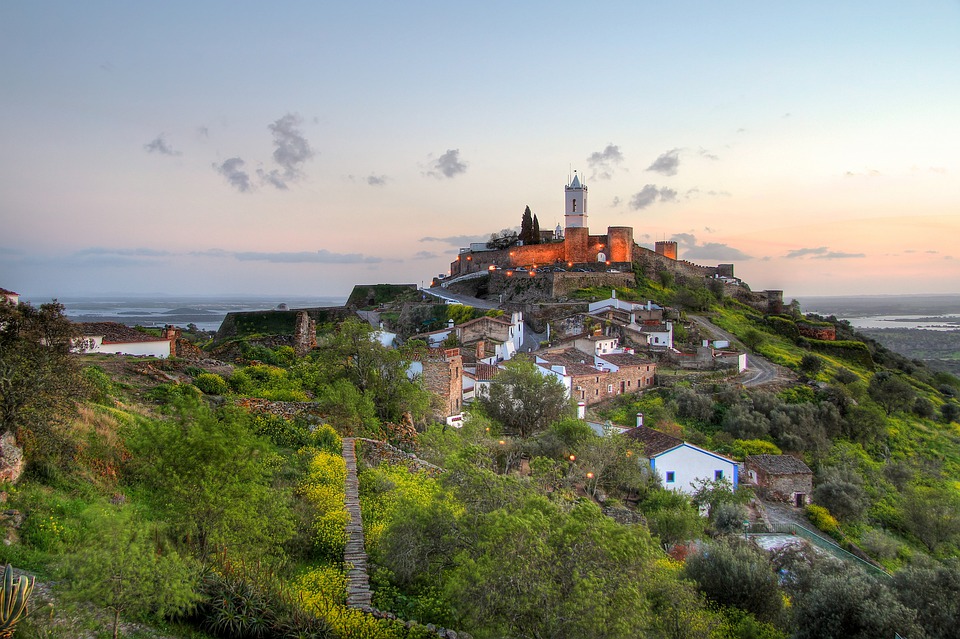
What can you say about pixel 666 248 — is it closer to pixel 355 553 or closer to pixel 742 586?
pixel 742 586

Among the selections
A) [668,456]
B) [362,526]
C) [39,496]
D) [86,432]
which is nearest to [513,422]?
[668,456]

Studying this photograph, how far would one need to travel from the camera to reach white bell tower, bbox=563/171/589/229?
66.1 metres

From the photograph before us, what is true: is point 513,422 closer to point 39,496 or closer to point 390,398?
point 390,398

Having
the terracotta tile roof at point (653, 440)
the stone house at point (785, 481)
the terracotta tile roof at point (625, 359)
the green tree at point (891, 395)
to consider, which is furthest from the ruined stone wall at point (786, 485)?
the green tree at point (891, 395)

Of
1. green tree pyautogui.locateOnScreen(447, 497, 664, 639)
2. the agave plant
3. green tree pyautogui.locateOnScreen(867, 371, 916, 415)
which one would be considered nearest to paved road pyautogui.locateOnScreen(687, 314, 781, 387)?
green tree pyautogui.locateOnScreen(867, 371, 916, 415)

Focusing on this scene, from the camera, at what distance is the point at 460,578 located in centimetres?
735

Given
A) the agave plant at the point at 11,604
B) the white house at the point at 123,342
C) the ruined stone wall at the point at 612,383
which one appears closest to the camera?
the agave plant at the point at 11,604

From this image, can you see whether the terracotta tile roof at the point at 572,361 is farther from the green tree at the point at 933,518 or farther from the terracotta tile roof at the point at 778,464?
the green tree at the point at 933,518

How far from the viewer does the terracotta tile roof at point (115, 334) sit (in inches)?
925

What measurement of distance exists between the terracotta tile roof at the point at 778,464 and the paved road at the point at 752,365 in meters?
12.1

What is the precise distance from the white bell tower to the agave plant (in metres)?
62.9

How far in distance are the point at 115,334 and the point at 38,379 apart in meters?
17.1

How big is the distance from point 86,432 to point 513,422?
57.3 feet

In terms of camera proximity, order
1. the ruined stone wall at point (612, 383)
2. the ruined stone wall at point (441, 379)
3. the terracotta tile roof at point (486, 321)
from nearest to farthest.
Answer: the ruined stone wall at point (441, 379), the ruined stone wall at point (612, 383), the terracotta tile roof at point (486, 321)
